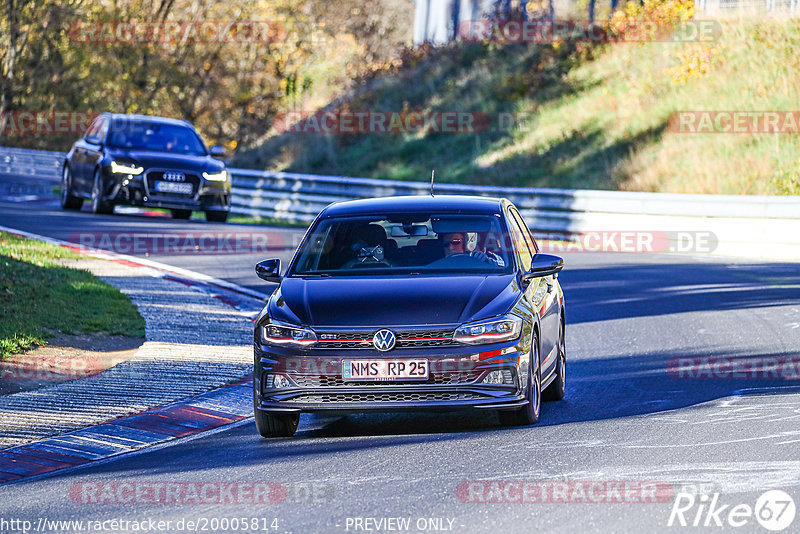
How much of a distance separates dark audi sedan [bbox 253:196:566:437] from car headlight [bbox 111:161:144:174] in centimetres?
1539

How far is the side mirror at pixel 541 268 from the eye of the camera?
920cm

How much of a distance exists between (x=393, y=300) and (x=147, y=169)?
1656 centimetres

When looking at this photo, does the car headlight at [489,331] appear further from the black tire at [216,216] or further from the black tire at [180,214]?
the black tire at [180,214]

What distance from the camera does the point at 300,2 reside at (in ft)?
190

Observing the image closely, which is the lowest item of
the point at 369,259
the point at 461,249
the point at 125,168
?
the point at 125,168

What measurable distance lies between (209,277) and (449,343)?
9.73 meters

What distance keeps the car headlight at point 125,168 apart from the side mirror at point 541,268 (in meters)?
16.0

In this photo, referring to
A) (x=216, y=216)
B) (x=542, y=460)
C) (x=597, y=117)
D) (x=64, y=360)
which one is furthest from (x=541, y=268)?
(x=597, y=117)

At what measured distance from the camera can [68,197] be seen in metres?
26.7

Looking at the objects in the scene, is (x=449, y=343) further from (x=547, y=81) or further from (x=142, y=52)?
(x=142, y=52)

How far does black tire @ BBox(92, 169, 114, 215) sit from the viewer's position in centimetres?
2473

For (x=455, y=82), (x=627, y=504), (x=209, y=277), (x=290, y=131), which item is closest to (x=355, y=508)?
(x=627, y=504)

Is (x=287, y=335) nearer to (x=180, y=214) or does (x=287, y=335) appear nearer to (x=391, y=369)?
(x=391, y=369)

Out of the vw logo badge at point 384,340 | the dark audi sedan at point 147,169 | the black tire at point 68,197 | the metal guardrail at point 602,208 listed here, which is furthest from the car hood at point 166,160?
the vw logo badge at point 384,340
